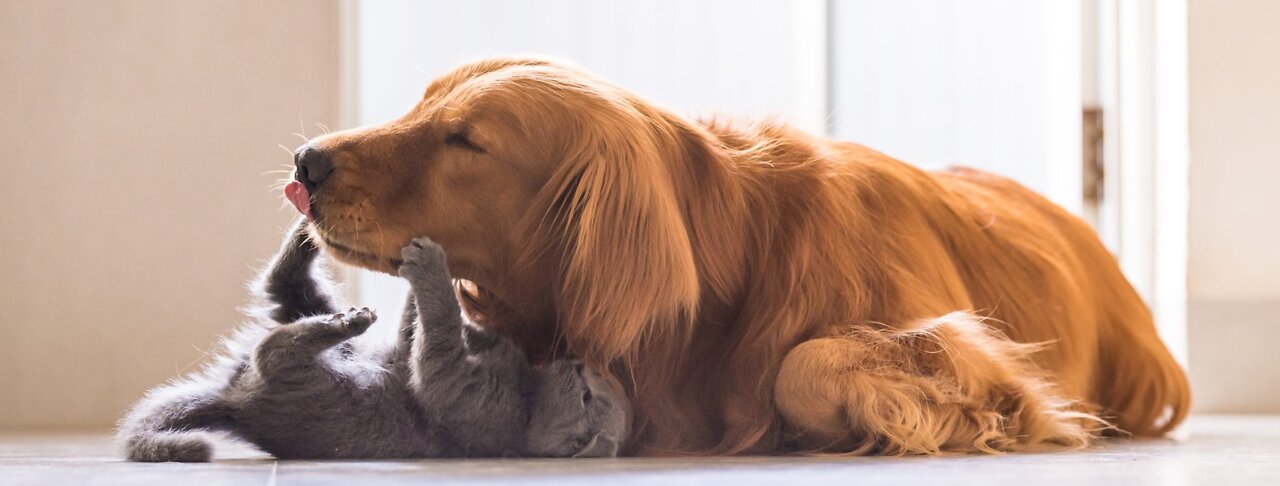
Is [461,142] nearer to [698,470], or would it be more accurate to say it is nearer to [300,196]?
[300,196]

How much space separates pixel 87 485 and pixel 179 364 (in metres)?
1.70

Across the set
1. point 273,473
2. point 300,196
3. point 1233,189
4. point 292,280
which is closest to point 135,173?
point 292,280


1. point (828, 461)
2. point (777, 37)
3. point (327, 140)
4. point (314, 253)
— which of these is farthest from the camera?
point (777, 37)

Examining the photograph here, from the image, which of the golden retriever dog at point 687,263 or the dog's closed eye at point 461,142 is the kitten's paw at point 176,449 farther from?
the dog's closed eye at point 461,142

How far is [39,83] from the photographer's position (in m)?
2.68

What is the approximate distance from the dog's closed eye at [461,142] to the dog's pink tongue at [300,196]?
17 cm

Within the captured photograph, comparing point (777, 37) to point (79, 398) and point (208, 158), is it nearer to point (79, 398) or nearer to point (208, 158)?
point (208, 158)

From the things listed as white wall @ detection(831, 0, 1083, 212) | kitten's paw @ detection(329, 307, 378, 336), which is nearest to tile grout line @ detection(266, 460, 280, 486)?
kitten's paw @ detection(329, 307, 378, 336)

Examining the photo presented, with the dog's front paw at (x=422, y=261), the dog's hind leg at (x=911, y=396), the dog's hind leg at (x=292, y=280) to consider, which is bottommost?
the dog's hind leg at (x=911, y=396)

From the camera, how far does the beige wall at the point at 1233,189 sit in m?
2.74

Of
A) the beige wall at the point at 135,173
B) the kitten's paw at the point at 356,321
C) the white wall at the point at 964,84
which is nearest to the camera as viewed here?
the kitten's paw at the point at 356,321

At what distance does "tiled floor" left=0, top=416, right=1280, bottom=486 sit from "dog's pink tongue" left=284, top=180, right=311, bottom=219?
275mm

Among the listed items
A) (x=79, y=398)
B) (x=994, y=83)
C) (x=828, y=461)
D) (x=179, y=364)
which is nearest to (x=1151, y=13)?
(x=994, y=83)

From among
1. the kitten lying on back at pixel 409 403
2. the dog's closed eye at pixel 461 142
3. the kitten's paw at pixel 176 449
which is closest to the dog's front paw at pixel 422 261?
the kitten lying on back at pixel 409 403
